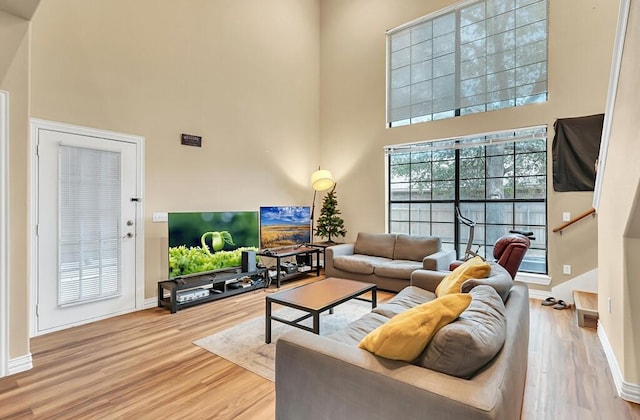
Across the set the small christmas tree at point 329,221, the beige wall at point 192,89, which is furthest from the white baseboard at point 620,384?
the beige wall at point 192,89

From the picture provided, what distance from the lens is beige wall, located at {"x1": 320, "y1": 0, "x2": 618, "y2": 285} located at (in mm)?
3916

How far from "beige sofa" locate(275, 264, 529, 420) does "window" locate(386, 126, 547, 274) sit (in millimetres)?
3389

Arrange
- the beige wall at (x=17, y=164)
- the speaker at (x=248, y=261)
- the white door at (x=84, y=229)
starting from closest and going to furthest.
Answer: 1. the beige wall at (x=17, y=164)
2. the white door at (x=84, y=229)
3. the speaker at (x=248, y=261)

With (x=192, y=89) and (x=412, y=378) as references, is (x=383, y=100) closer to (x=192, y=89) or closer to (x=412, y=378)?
(x=192, y=89)

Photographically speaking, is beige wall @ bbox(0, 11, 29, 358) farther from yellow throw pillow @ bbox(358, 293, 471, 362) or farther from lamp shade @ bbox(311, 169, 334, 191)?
lamp shade @ bbox(311, 169, 334, 191)

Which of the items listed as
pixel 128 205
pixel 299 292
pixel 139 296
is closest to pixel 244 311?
pixel 299 292

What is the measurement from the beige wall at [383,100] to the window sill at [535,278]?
0.08 m

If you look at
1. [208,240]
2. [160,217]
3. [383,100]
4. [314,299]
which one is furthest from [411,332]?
[383,100]

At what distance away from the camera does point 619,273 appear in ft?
7.16

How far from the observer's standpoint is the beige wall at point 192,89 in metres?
3.29

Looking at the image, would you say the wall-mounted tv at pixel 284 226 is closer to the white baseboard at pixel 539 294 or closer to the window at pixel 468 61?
the window at pixel 468 61

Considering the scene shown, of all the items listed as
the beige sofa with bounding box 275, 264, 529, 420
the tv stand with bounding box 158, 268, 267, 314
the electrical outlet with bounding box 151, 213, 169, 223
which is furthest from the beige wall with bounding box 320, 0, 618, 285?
the beige sofa with bounding box 275, 264, 529, 420

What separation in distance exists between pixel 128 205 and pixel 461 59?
5.07 m

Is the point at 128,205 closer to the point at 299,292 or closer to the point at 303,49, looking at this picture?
the point at 299,292
